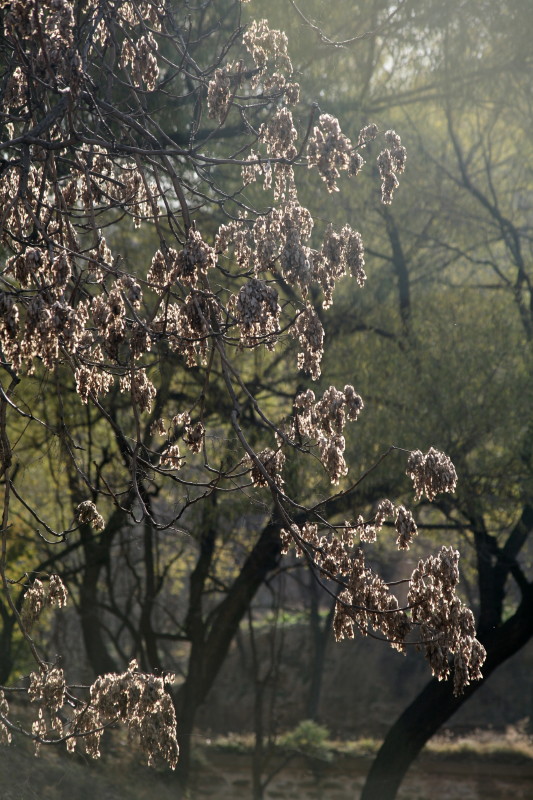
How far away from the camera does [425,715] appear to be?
1155 centimetres

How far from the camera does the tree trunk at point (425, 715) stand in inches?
453

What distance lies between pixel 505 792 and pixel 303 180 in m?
11.2

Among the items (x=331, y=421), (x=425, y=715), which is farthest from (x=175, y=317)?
(x=425, y=715)

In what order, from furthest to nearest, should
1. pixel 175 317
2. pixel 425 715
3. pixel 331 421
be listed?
pixel 425 715, pixel 175 317, pixel 331 421

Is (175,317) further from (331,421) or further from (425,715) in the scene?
(425,715)

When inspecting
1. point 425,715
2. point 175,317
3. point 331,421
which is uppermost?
point 175,317

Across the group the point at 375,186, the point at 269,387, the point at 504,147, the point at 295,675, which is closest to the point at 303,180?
the point at 375,186

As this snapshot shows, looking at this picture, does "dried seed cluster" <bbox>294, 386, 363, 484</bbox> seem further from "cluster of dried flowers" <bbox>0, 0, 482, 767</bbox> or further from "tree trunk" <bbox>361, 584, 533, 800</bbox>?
"tree trunk" <bbox>361, 584, 533, 800</bbox>

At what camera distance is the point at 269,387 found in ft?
37.9

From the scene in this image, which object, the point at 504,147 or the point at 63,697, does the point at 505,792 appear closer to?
the point at 504,147

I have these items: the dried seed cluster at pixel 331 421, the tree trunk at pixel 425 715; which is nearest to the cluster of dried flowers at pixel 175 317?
the dried seed cluster at pixel 331 421

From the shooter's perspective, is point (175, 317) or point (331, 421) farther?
point (175, 317)

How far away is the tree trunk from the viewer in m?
11.5

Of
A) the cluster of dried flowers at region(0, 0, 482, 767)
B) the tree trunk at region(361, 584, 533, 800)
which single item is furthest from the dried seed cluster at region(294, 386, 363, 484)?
the tree trunk at region(361, 584, 533, 800)
